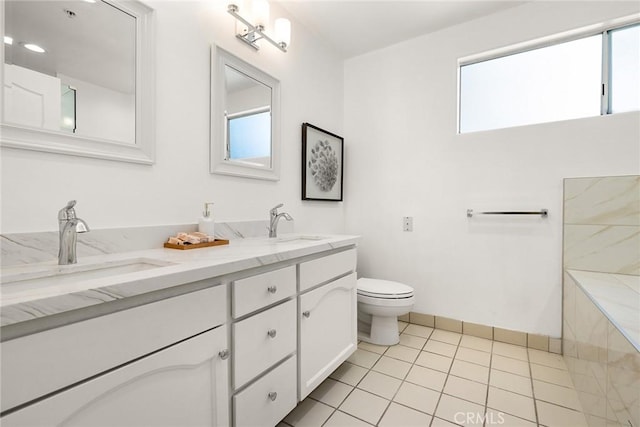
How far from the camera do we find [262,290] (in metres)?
1.10

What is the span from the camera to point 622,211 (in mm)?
1739

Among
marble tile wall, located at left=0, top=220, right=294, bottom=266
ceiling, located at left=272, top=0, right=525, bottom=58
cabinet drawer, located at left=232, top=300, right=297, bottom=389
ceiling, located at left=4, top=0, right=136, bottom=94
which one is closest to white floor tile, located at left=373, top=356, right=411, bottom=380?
cabinet drawer, located at left=232, top=300, right=297, bottom=389

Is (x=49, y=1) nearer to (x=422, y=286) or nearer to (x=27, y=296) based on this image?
(x=27, y=296)

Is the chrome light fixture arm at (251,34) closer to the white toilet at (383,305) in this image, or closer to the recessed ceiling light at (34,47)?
the recessed ceiling light at (34,47)

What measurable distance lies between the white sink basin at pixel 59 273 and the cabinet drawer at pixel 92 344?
0.54ft

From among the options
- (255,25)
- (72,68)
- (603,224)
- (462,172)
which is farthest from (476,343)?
(72,68)

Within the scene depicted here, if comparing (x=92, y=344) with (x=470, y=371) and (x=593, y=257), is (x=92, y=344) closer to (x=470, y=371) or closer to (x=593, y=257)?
(x=470, y=371)

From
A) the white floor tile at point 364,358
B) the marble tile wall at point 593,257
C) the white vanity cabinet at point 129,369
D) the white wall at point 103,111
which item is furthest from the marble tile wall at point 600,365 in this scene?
the white wall at point 103,111

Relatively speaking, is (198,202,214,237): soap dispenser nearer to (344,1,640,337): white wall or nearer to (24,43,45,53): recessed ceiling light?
(24,43,45,53): recessed ceiling light

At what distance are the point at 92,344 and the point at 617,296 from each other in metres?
1.97

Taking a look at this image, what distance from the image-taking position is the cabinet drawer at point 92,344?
1.81ft

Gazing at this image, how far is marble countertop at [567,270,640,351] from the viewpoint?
100 centimetres

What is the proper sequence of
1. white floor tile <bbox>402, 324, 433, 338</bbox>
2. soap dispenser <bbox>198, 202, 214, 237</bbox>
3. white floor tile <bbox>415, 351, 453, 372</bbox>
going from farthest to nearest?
white floor tile <bbox>402, 324, 433, 338</bbox>
white floor tile <bbox>415, 351, 453, 372</bbox>
soap dispenser <bbox>198, 202, 214, 237</bbox>

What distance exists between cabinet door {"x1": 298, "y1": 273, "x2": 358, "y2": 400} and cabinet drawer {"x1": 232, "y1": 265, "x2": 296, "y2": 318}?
0.14 meters
